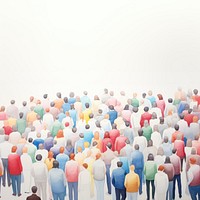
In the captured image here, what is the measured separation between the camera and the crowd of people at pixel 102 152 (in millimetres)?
13688

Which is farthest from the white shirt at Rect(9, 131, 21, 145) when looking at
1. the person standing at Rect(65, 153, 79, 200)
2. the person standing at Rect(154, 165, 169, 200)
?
the person standing at Rect(154, 165, 169, 200)

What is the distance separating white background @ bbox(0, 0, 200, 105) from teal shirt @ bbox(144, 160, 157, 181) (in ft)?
26.7

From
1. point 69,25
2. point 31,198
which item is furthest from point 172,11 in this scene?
point 31,198

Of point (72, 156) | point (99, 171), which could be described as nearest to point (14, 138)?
point (72, 156)

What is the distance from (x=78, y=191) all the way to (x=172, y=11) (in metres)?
9.39

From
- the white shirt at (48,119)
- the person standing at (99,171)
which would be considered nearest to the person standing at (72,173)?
the person standing at (99,171)

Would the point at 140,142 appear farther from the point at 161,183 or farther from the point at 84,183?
the point at 84,183

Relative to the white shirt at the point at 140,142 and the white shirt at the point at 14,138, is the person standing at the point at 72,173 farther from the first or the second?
the white shirt at the point at 14,138

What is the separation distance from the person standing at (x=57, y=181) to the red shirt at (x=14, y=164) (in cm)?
92

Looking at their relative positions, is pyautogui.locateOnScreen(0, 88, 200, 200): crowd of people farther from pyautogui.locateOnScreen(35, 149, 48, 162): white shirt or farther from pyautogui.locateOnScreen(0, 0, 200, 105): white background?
pyautogui.locateOnScreen(0, 0, 200, 105): white background

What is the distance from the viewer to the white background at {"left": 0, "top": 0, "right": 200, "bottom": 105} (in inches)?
868

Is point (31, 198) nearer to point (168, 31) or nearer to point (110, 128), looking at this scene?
point (110, 128)

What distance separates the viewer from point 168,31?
21.7 metres

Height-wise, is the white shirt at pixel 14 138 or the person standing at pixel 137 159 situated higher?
the white shirt at pixel 14 138
